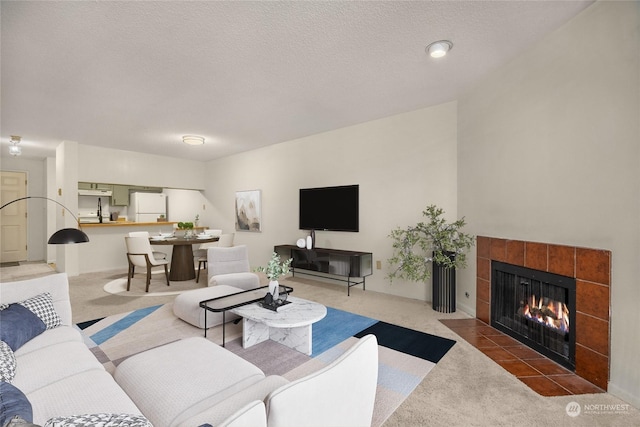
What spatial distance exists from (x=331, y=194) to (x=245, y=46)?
114 inches

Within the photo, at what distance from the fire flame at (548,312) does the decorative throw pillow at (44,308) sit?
155 inches

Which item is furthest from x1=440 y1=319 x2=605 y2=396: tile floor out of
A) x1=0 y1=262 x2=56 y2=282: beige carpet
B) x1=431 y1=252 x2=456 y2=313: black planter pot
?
x1=0 y1=262 x2=56 y2=282: beige carpet

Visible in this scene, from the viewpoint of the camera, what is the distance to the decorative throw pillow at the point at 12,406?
839 mm

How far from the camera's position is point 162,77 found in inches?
120

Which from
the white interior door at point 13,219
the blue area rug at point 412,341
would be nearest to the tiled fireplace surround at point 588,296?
the blue area rug at point 412,341

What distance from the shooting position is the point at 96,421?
2.65 ft

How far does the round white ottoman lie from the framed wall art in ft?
10.2

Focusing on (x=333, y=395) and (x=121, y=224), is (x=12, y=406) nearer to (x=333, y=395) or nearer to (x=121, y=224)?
(x=333, y=395)

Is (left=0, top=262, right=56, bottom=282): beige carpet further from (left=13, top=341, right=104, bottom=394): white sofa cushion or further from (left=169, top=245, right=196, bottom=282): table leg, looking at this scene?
(left=13, top=341, right=104, bottom=394): white sofa cushion

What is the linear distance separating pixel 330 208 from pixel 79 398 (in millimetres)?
4077

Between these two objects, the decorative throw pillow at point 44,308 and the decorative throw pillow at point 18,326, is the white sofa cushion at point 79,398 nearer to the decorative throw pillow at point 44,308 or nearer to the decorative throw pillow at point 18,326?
the decorative throw pillow at point 18,326

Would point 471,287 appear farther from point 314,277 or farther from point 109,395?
point 109,395

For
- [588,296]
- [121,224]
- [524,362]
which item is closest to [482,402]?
[524,362]

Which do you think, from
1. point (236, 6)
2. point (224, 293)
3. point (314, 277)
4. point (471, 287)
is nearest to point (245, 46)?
point (236, 6)
